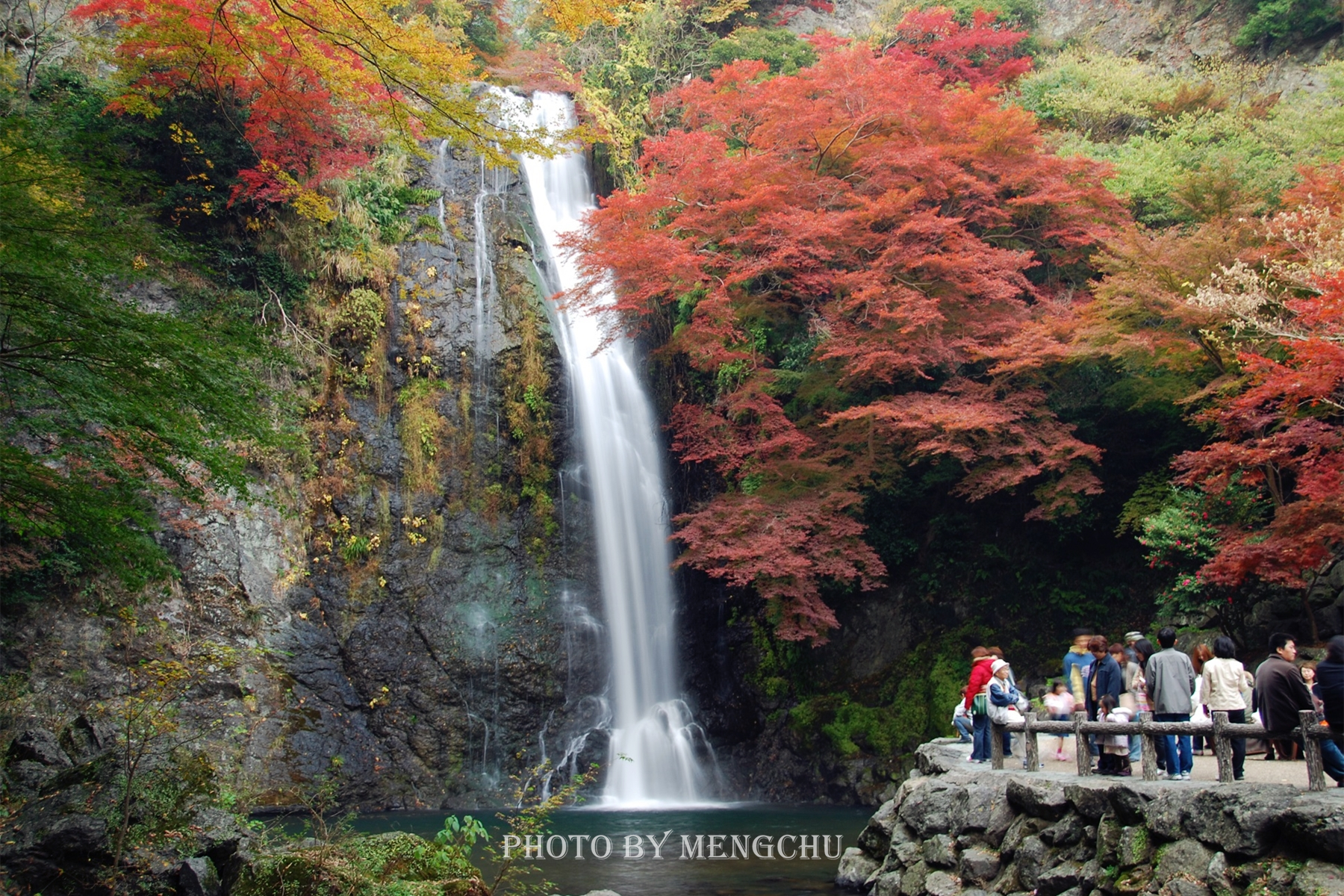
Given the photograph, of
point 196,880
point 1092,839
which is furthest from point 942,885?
point 196,880

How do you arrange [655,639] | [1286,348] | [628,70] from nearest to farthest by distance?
[1286,348] < [655,639] < [628,70]

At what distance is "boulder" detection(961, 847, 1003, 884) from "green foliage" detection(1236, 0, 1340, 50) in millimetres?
20488

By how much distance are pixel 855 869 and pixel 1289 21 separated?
68.3ft

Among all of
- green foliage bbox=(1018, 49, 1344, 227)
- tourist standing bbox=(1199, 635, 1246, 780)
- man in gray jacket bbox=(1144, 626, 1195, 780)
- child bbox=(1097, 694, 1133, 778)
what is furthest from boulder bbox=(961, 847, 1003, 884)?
green foliage bbox=(1018, 49, 1344, 227)

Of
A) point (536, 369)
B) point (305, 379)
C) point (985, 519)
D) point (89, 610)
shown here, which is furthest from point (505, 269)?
point (985, 519)

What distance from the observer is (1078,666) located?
8461 millimetres

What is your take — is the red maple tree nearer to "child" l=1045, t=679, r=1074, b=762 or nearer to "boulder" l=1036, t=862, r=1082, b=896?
"child" l=1045, t=679, r=1074, b=762

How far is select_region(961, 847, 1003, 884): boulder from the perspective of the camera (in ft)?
23.2

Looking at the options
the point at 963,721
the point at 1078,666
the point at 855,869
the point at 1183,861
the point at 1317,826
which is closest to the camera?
the point at 1317,826

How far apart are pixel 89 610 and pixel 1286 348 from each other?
55.6 feet

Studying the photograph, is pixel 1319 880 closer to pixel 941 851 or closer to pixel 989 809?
pixel 989 809

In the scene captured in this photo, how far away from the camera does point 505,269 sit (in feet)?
60.9

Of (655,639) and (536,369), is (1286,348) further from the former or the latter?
(536,369)

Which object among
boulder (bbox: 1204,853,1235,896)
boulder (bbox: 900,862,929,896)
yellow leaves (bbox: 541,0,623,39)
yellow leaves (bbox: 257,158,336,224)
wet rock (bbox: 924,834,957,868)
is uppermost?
yellow leaves (bbox: 257,158,336,224)
